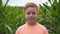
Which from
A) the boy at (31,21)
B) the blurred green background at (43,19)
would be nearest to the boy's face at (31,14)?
the boy at (31,21)

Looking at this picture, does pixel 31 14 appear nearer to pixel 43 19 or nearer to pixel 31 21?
pixel 31 21

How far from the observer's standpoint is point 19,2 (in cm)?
769

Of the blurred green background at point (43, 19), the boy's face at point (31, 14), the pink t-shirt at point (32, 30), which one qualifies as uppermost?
the boy's face at point (31, 14)

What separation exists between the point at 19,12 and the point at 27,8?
294 centimetres

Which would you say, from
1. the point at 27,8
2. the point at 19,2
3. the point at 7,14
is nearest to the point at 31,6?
the point at 27,8

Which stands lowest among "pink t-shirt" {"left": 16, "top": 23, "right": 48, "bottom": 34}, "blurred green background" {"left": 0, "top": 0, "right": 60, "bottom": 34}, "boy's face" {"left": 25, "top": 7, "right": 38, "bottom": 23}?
"blurred green background" {"left": 0, "top": 0, "right": 60, "bottom": 34}

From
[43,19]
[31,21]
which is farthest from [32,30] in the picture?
[43,19]

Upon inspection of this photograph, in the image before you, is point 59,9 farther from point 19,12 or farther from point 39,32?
point 39,32

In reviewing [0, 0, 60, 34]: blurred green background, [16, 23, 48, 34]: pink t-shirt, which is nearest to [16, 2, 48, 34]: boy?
[16, 23, 48, 34]: pink t-shirt

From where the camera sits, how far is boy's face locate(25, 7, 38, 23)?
2.40 m

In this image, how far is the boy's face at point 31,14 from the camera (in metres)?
2.40

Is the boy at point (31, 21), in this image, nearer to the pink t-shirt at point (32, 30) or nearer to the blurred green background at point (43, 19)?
the pink t-shirt at point (32, 30)

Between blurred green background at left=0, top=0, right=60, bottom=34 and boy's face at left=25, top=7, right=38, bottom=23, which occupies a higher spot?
boy's face at left=25, top=7, right=38, bottom=23

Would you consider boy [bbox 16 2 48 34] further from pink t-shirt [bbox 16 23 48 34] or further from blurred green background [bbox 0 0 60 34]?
blurred green background [bbox 0 0 60 34]
